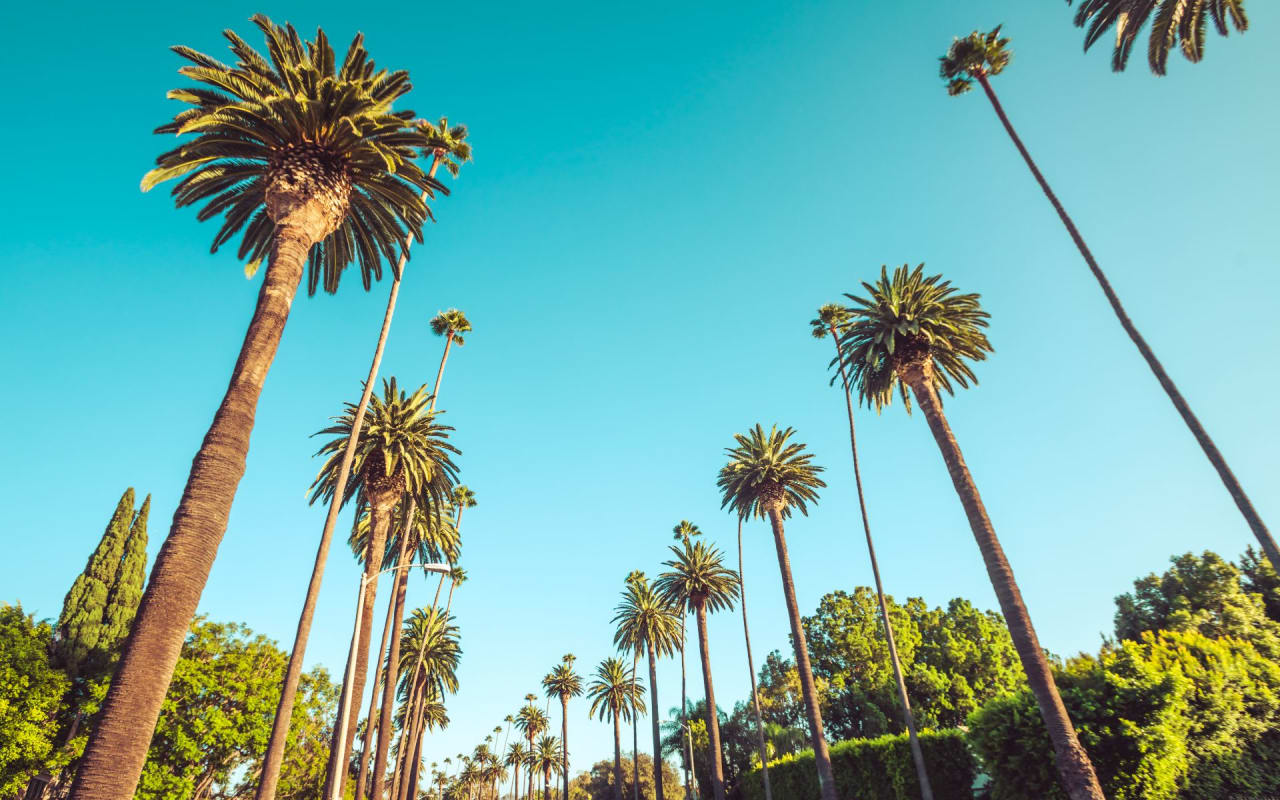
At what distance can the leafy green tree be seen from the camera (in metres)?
27.3

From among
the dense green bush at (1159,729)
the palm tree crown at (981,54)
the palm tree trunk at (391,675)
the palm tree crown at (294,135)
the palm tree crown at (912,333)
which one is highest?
the palm tree crown at (981,54)

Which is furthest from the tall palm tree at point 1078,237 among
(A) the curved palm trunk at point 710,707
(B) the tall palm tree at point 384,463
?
(A) the curved palm trunk at point 710,707

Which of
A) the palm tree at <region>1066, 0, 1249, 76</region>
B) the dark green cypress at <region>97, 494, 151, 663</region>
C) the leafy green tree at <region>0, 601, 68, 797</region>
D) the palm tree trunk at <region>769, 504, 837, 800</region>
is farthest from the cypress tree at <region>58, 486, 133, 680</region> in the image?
the palm tree at <region>1066, 0, 1249, 76</region>

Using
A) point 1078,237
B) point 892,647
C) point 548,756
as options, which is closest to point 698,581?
point 892,647

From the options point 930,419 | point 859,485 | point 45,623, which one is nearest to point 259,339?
point 930,419

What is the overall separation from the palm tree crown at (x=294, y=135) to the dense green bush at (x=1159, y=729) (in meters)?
27.3

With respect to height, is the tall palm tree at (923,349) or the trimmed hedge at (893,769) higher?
the tall palm tree at (923,349)

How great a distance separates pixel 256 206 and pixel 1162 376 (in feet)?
83.1

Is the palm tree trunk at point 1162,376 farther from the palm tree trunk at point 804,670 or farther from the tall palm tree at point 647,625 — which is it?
the tall palm tree at point 647,625

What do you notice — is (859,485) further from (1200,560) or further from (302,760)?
(302,760)

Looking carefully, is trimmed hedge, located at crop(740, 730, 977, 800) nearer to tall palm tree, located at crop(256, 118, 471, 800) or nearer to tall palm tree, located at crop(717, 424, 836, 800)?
tall palm tree, located at crop(717, 424, 836, 800)

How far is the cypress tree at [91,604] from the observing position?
32.5m

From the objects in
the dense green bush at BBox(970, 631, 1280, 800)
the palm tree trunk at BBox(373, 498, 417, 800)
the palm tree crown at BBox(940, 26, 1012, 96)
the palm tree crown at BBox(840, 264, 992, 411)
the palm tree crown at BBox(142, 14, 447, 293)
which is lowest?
the dense green bush at BBox(970, 631, 1280, 800)

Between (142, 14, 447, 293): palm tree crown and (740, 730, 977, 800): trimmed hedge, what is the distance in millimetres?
35676
